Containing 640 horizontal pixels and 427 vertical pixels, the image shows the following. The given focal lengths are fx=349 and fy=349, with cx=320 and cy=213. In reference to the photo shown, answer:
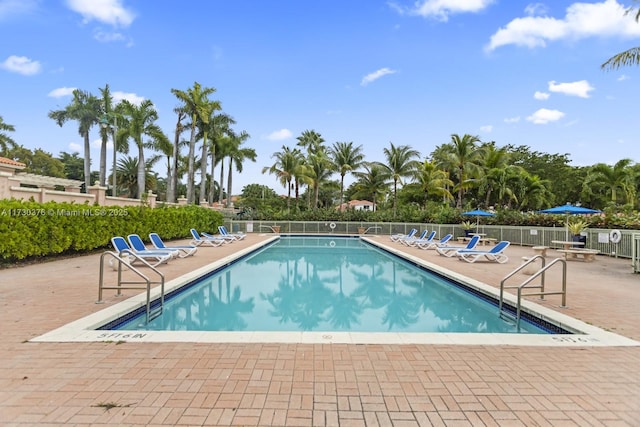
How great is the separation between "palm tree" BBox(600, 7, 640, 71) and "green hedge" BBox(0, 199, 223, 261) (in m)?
18.5

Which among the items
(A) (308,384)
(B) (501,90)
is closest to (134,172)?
(B) (501,90)

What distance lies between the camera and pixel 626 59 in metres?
11.6

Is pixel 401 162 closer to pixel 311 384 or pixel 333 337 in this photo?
pixel 333 337

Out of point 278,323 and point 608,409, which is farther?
point 278,323

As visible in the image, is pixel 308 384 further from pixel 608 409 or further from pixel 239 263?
pixel 239 263

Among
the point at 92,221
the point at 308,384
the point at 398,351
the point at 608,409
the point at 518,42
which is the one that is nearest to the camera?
the point at 608,409

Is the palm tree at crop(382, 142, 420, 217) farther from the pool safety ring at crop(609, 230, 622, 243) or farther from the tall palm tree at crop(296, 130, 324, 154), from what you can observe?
the pool safety ring at crop(609, 230, 622, 243)

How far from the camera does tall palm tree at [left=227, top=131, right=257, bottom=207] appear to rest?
37.8 meters

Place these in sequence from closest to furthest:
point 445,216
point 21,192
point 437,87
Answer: point 21,192 → point 437,87 → point 445,216

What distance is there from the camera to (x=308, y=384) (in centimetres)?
296

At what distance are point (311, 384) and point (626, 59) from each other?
14.9m

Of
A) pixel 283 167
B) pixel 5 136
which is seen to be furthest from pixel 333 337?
pixel 5 136

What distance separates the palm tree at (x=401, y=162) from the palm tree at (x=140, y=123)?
21.5 metres

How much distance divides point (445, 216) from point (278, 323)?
20438mm
